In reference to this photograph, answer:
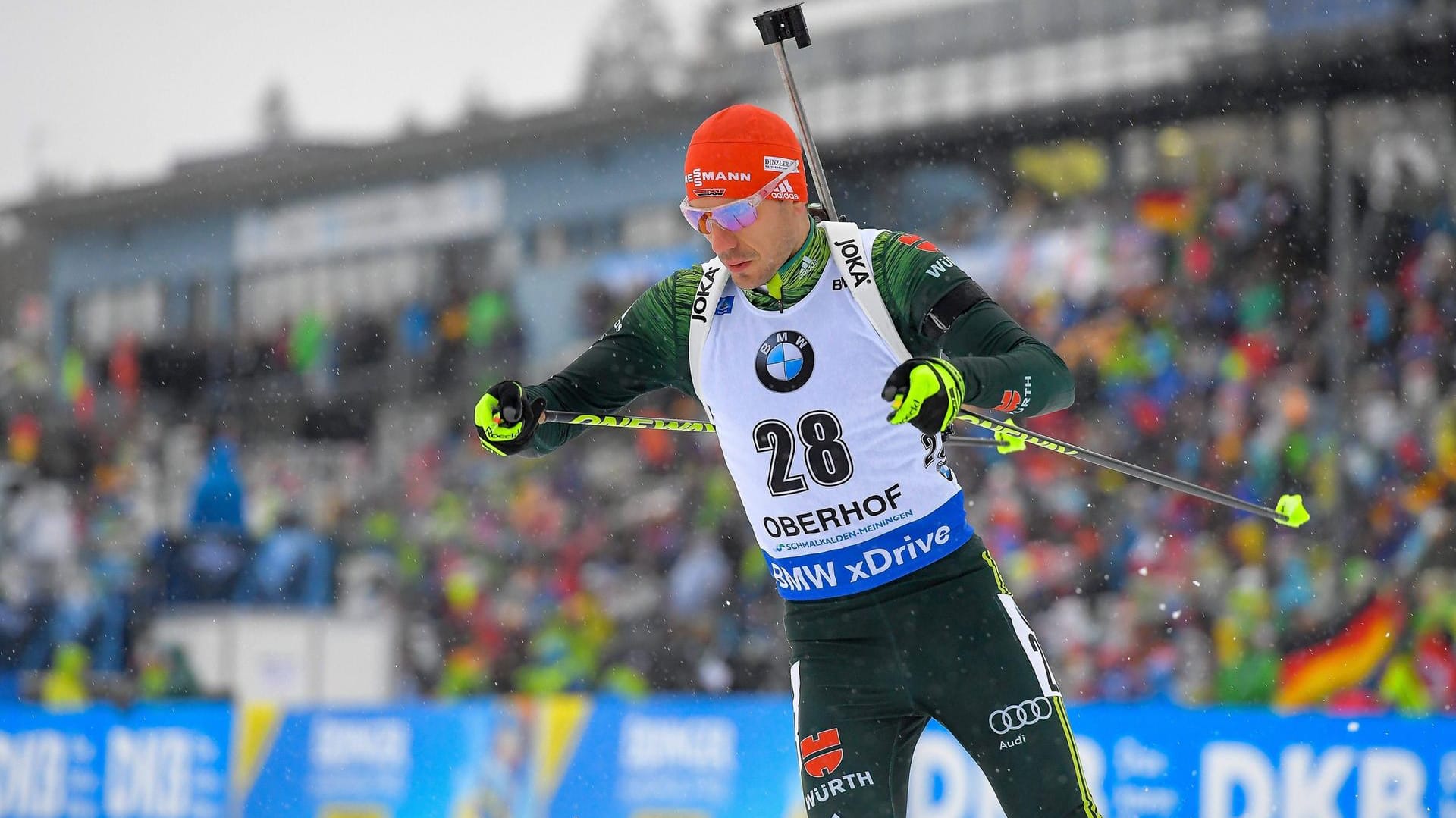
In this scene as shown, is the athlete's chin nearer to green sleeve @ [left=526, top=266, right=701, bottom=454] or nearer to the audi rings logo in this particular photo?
green sleeve @ [left=526, top=266, right=701, bottom=454]

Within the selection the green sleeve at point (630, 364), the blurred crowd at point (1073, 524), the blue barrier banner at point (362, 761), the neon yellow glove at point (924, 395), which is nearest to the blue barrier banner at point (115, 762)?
the blue barrier banner at point (362, 761)


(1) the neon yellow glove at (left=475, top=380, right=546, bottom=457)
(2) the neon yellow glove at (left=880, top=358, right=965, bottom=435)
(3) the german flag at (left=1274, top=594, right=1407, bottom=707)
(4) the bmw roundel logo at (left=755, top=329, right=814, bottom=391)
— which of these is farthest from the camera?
(3) the german flag at (left=1274, top=594, right=1407, bottom=707)

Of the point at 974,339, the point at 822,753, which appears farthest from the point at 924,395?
the point at 822,753

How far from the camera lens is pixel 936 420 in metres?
2.85

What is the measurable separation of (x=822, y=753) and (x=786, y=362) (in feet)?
2.78

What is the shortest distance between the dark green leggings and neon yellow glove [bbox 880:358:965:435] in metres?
0.62

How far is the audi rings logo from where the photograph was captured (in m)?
3.22

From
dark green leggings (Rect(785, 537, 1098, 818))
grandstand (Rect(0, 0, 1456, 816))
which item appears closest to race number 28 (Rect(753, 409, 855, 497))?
dark green leggings (Rect(785, 537, 1098, 818))

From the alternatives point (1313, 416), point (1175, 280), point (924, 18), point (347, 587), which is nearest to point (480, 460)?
point (347, 587)

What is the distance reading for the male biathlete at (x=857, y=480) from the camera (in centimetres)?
324

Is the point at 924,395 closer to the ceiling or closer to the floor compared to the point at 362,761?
closer to the ceiling

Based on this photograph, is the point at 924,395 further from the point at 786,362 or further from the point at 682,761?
the point at 682,761

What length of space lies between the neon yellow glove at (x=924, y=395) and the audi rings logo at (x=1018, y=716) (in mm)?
721

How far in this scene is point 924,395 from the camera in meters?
2.83
